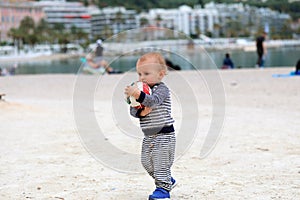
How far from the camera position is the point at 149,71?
4.02 meters

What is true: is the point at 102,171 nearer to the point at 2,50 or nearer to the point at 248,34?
the point at 2,50

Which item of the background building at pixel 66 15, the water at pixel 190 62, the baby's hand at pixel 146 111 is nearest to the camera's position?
the baby's hand at pixel 146 111

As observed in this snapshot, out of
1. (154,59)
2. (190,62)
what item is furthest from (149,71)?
(190,62)

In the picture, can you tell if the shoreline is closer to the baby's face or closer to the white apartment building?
the white apartment building

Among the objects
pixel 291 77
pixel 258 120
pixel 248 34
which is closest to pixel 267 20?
pixel 248 34

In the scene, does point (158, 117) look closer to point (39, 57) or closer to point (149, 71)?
point (149, 71)

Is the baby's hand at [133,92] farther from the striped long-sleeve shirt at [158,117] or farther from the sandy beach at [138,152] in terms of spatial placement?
the sandy beach at [138,152]

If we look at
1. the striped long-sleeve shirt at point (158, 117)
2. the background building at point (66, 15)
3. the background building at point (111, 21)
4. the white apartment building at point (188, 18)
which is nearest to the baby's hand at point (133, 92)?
the striped long-sleeve shirt at point (158, 117)

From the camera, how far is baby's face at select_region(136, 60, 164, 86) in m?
4.00

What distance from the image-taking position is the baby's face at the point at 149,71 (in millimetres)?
4000

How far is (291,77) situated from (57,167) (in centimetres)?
1281

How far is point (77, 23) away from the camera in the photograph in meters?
157

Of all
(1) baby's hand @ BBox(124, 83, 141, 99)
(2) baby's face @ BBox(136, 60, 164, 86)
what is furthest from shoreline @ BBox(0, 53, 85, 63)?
(1) baby's hand @ BBox(124, 83, 141, 99)

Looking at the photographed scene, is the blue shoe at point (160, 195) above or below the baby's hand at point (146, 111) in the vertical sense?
below
